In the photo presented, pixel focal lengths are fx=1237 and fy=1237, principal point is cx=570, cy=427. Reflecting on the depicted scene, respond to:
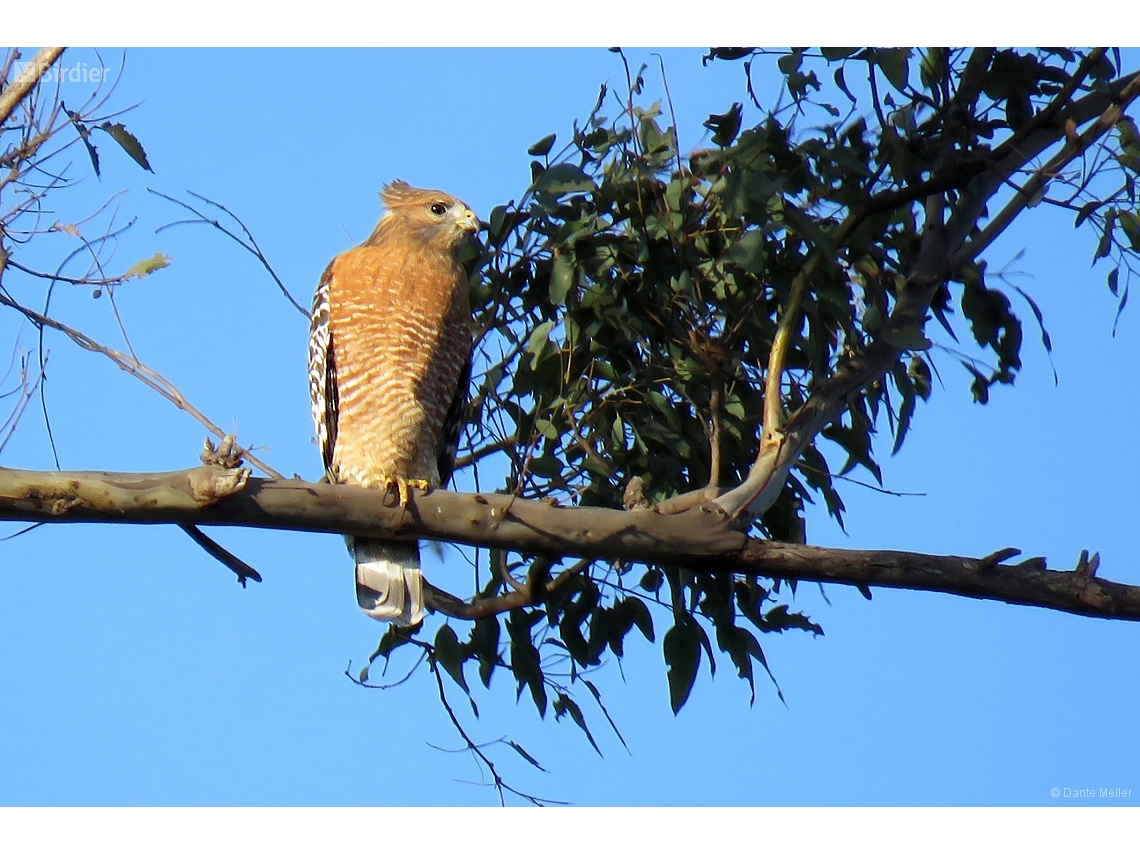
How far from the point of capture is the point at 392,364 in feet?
14.8

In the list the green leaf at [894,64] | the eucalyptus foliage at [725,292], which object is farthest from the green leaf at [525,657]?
the green leaf at [894,64]

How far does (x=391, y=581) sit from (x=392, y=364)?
808mm

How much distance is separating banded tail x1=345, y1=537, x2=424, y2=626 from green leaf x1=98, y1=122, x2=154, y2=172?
1480 mm

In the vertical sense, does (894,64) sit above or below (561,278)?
above

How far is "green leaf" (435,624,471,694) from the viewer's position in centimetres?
385

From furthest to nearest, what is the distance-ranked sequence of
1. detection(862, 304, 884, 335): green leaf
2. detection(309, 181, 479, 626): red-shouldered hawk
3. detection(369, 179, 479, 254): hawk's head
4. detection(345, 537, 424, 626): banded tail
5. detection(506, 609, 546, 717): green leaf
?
detection(369, 179, 479, 254): hawk's head, detection(309, 181, 479, 626): red-shouldered hawk, detection(345, 537, 424, 626): banded tail, detection(506, 609, 546, 717): green leaf, detection(862, 304, 884, 335): green leaf

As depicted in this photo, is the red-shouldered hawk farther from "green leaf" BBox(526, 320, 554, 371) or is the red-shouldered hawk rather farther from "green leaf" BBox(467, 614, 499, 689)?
"green leaf" BBox(526, 320, 554, 371)

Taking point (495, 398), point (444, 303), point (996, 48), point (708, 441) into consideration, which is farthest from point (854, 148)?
point (444, 303)

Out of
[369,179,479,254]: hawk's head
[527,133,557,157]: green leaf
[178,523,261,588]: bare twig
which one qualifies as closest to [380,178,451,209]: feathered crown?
[369,179,479,254]: hawk's head

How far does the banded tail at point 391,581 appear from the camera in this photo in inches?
166

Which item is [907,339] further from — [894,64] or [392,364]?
[392,364]

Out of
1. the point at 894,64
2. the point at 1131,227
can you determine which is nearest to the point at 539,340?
the point at 894,64

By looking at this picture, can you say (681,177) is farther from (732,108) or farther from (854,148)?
(854,148)

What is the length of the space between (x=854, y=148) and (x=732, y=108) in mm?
429
